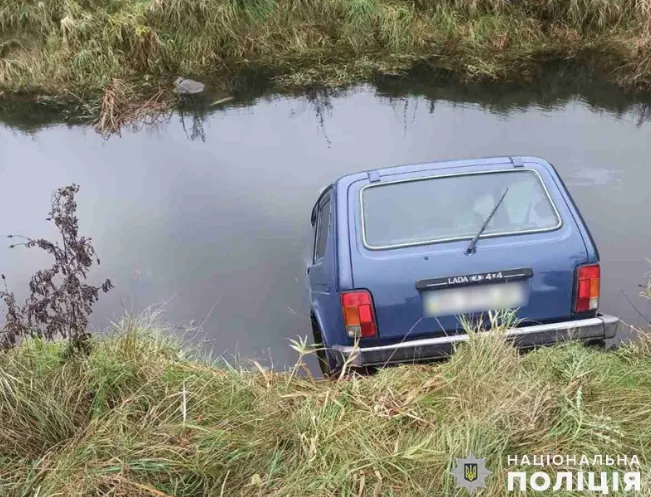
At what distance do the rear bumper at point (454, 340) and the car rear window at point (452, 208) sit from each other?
66cm

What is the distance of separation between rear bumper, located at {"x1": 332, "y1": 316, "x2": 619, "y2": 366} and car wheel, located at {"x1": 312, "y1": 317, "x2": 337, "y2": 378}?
344 mm

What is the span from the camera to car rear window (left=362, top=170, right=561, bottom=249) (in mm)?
3900

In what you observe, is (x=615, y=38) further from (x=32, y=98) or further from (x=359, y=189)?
(x=32, y=98)

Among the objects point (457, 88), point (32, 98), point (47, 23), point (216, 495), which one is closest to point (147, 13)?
point (47, 23)

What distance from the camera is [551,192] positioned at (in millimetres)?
4020

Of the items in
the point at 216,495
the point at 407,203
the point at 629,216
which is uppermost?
the point at 407,203

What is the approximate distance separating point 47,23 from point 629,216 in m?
10.3

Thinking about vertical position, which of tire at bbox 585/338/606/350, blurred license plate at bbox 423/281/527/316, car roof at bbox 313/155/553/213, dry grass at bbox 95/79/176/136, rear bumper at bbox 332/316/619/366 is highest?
car roof at bbox 313/155/553/213

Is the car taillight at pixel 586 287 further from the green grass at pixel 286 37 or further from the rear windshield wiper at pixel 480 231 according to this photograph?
the green grass at pixel 286 37

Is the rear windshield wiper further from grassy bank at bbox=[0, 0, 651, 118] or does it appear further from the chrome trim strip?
grassy bank at bbox=[0, 0, 651, 118]

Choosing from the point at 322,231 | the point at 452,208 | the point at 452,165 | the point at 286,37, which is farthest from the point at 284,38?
the point at 452,208

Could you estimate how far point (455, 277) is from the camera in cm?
364

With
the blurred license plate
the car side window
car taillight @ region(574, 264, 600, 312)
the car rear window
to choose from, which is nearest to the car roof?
the car rear window

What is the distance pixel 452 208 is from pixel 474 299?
0.71 meters
